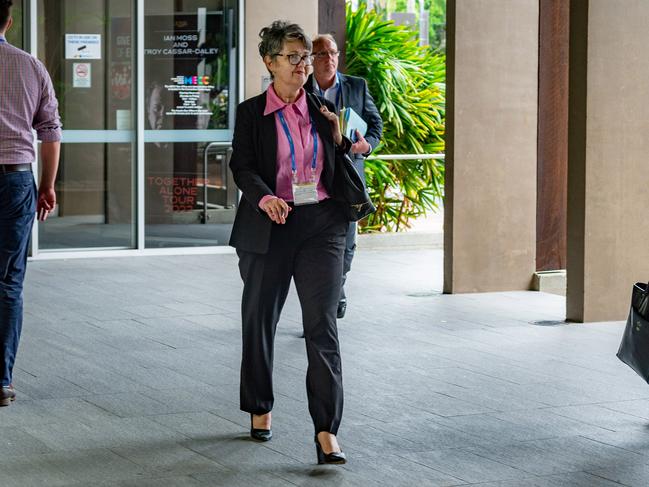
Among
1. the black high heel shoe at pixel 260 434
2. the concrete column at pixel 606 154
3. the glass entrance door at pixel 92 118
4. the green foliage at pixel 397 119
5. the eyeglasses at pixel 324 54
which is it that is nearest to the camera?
the black high heel shoe at pixel 260 434

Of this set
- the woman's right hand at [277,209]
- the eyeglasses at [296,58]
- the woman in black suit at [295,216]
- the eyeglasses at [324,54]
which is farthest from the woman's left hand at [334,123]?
the eyeglasses at [324,54]

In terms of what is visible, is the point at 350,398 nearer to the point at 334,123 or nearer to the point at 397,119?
the point at 334,123

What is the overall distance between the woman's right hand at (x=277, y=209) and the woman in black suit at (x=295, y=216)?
0.10ft

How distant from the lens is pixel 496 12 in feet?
34.3

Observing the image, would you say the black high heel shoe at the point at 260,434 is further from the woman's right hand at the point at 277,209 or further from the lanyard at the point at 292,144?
the lanyard at the point at 292,144

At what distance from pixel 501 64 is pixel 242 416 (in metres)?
5.49

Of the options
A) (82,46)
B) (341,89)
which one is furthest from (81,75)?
(341,89)

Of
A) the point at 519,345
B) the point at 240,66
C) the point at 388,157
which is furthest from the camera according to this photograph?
the point at 388,157

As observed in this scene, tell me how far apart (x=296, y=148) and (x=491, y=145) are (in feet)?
17.7

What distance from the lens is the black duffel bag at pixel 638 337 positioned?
560 cm

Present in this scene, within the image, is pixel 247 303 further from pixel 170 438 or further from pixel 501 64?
pixel 501 64

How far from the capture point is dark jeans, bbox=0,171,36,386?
6043 mm

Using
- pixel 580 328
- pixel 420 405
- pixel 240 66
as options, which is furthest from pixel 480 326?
pixel 240 66

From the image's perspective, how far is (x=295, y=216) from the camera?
5277mm
